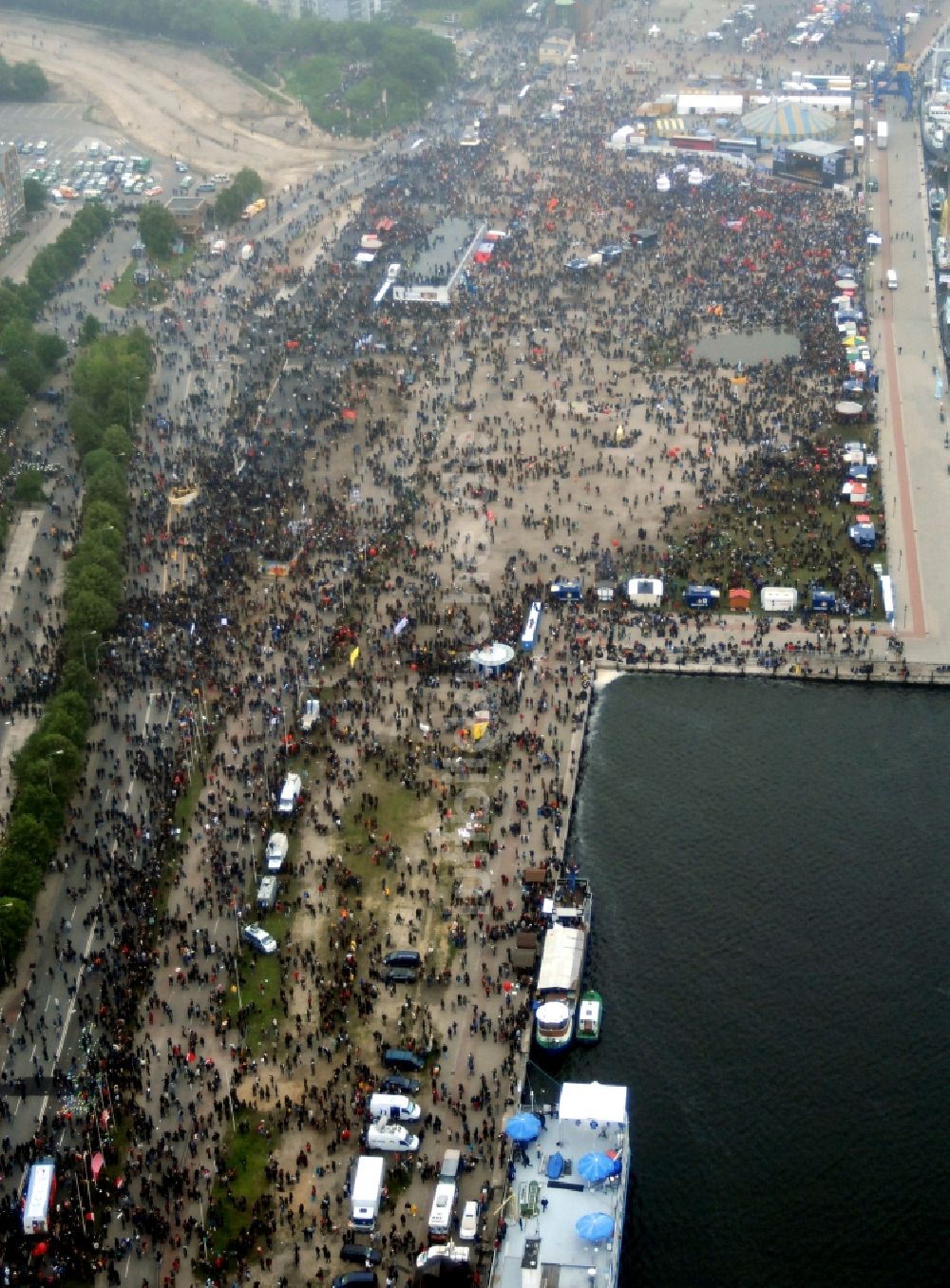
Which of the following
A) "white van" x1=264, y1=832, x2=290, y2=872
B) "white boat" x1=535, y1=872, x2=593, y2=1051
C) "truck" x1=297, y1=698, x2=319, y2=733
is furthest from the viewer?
"truck" x1=297, y1=698, x2=319, y2=733

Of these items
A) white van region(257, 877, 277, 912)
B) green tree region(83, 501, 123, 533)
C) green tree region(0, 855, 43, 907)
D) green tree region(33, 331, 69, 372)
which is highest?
green tree region(33, 331, 69, 372)

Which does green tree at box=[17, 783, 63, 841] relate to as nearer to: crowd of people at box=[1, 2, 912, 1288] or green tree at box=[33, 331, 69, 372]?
crowd of people at box=[1, 2, 912, 1288]

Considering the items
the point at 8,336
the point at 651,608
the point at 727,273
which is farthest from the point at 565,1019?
the point at 727,273

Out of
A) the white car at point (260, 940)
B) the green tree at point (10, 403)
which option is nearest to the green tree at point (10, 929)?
the white car at point (260, 940)

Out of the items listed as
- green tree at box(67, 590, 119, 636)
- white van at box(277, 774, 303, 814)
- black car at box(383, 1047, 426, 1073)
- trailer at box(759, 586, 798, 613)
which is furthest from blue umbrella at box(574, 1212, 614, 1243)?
green tree at box(67, 590, 119, 636)

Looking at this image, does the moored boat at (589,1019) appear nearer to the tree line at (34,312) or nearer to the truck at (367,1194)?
the truck at (367,1194)

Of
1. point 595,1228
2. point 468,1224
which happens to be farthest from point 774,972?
point 468,1224
